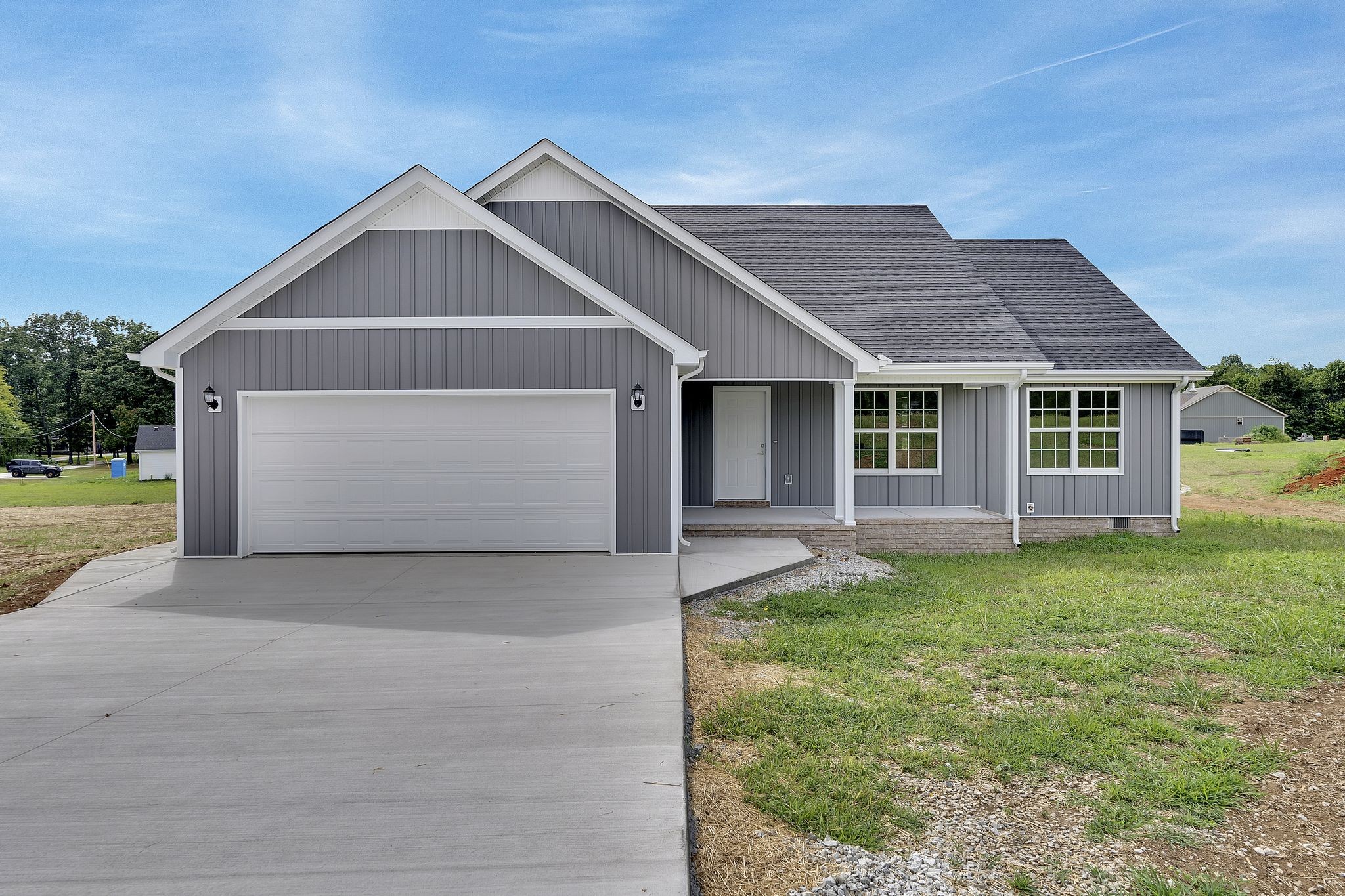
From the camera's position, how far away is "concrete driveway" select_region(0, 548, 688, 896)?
2.45 m

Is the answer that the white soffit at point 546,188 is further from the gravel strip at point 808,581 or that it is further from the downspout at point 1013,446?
the downspout at point 1013,446

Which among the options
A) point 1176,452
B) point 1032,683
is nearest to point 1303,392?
point 1176,452

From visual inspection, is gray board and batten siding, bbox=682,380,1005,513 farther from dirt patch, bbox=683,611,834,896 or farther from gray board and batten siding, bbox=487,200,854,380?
dirt patch, bbox=683,611,834,896

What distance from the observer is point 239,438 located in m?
8.48

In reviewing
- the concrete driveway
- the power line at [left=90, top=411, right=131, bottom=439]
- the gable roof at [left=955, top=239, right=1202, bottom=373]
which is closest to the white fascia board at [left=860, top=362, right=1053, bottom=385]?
the gable roof at [left=955, top=239, right=1202, bottom=373]

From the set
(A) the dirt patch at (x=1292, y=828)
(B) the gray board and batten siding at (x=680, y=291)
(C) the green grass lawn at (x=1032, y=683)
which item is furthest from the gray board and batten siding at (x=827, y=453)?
(A) the dirt patch at (x=1292, y=828)

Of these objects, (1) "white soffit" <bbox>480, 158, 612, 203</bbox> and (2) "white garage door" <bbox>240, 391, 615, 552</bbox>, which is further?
(1) "white soffit" <bbox>480, 158, 612, 203</bbox>

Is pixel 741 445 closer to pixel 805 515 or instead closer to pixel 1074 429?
pixel 805 515

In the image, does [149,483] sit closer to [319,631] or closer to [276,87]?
[276,87]

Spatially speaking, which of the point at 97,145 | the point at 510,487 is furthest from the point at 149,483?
the point at 510,487

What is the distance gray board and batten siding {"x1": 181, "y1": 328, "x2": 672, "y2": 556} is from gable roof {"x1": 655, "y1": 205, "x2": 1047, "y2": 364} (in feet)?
15.9

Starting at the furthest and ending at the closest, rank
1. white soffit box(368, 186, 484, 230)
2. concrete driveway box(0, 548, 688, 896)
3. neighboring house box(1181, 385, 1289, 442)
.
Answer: neighboring house box(1181, 385, 1289, 442)
white soffit box(368, 186, 484, 230)
concrete driveway box(0, 548, 688, 896)

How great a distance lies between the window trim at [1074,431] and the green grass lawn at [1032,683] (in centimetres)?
298

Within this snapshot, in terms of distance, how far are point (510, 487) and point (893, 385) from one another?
271 inches
